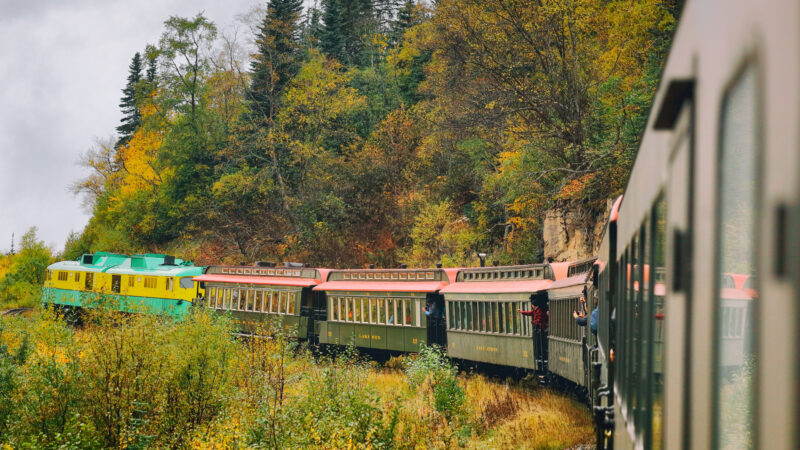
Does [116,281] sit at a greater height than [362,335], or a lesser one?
greater

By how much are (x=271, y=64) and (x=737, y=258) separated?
49.3 m

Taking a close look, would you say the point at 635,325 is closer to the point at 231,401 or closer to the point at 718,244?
the point at 718,244

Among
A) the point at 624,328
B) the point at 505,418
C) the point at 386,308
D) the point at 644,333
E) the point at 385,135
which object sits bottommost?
the point at 505,418

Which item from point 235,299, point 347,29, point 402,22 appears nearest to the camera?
point 235,299

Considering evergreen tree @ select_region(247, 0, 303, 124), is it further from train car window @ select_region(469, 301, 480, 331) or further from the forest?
train car window @ select_region(469, 301, 480, 331)

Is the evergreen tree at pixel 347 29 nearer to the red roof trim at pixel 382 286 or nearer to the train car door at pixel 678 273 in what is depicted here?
the red roof trim at pixel 382 286

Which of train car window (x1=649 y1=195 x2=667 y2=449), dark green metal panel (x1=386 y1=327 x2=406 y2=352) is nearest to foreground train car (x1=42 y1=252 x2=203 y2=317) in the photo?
dark green metal panel (x1=386 y1=327 x2=406 y2=352)

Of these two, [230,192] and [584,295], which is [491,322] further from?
[230,192]

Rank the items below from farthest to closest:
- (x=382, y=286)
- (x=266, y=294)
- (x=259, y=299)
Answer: (x=259, y=299) < (x=266, y=294) < (x=382, y=286)

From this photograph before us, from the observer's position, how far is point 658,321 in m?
2.87

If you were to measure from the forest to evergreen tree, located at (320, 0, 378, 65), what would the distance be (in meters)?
0.20

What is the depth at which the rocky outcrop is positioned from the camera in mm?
27109

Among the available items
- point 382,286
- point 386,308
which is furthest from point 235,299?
point 386,308

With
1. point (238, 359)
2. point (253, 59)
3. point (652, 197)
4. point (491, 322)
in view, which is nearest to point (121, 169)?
point (253, 59)
